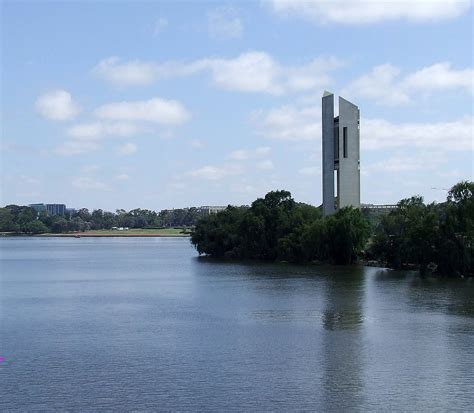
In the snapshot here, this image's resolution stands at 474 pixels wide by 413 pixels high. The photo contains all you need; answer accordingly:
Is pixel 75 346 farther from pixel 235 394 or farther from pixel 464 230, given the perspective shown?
pixel 464 230

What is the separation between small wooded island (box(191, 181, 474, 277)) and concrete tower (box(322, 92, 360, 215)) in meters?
4.28

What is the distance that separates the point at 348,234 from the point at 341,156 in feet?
59.5

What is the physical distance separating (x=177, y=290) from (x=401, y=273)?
77.1 feet

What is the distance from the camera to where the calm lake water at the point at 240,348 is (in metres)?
22.0

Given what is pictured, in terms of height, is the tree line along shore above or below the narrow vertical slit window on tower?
below

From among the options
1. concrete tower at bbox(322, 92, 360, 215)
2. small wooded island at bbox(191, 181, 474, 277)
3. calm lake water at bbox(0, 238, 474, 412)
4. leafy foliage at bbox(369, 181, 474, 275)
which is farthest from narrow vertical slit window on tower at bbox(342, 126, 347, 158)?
calm lake water at bbox(0, 238, 474, 412)

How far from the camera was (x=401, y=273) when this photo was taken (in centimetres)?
6662

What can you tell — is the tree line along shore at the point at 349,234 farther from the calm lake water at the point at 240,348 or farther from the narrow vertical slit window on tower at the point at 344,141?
the narrow vertical slit window on tower at the point at 344,141

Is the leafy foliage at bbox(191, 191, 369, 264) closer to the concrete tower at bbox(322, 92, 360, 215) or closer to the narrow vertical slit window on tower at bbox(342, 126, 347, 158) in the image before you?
the concrete tower at bbox(322, 92, 360, 215)

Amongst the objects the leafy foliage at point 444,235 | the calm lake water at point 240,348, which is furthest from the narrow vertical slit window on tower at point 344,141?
the calm lake water at point 240,348

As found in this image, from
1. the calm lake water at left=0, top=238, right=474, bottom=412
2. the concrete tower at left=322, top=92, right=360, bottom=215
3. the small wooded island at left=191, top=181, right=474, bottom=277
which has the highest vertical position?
the concrete tower at left=322, top=92, right=360, bottom=215

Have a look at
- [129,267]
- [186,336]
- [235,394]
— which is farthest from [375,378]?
[129,267]

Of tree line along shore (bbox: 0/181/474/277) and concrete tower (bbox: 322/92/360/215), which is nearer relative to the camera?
tree line along shore (bbox: 0/181/474/277)

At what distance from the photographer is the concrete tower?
91.4m
